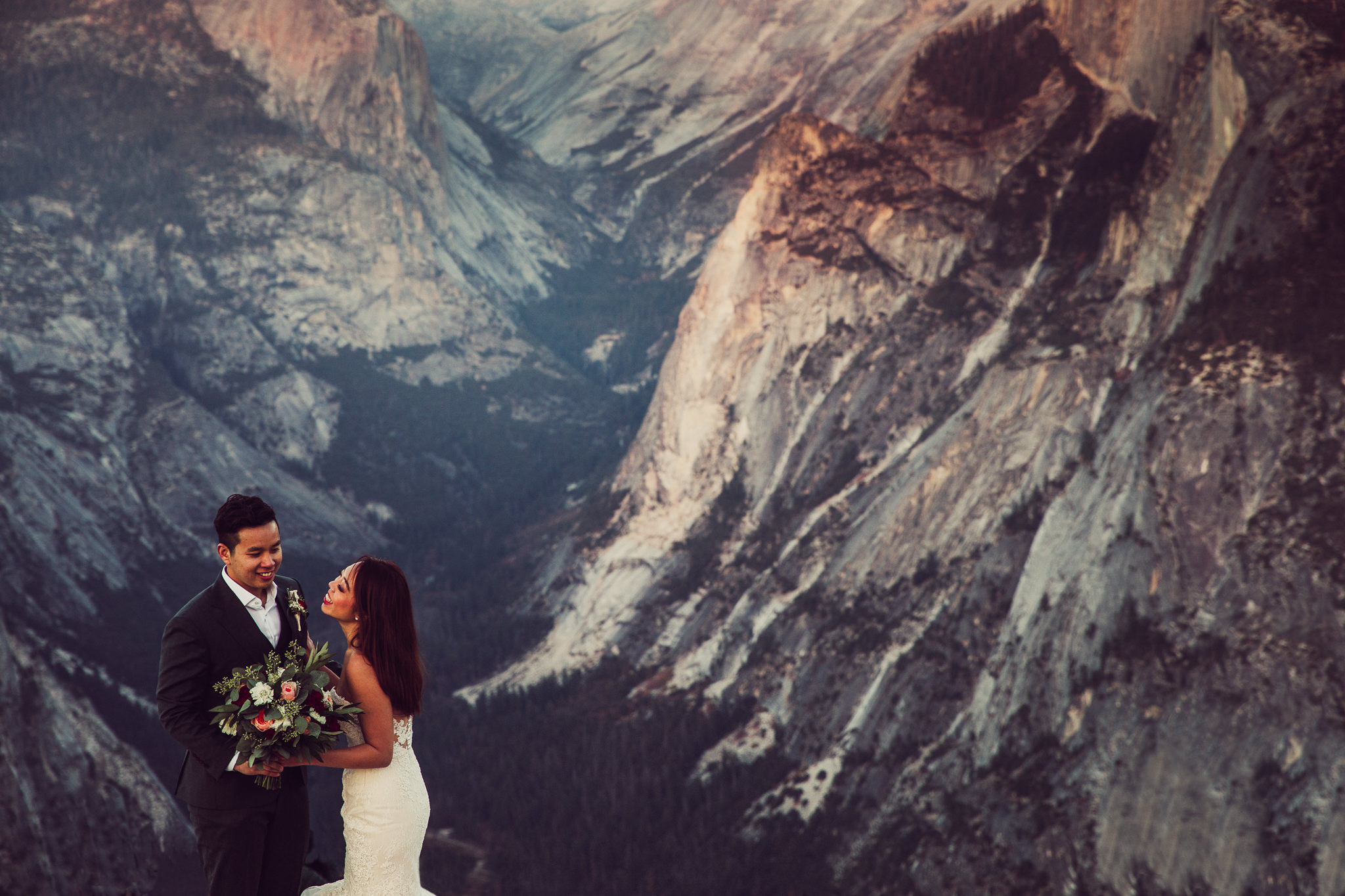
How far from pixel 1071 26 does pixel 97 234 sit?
12007cm

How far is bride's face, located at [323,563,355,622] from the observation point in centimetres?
1173

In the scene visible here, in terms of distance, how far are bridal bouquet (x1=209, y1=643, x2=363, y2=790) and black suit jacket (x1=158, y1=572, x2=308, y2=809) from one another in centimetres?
13

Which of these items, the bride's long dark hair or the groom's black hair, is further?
the bride's long dark hair

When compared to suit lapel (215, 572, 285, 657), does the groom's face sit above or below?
above

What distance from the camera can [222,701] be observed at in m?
11.8

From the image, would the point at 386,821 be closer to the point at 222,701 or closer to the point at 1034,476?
the point at 222,701

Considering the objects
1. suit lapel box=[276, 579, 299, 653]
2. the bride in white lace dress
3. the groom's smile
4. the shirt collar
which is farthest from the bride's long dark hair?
the shirt collar

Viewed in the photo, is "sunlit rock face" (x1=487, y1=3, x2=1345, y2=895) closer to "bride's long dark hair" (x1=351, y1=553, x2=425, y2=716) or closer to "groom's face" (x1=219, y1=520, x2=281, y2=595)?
"bride's long dark hair" (x1=351, y1=553, x2=425, y2=716)

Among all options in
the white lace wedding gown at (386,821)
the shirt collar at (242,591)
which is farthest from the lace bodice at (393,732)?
the shirt collar at (242,591)

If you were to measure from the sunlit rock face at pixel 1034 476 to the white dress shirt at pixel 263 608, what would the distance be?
43.8 metres

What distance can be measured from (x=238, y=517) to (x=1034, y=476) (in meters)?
59.4

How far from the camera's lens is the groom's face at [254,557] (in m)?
11.7

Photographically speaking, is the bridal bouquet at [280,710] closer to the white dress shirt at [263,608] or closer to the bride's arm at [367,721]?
the bride's arm at [367,721]

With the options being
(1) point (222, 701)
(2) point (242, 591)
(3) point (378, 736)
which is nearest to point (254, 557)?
(2) point (242, 591)
